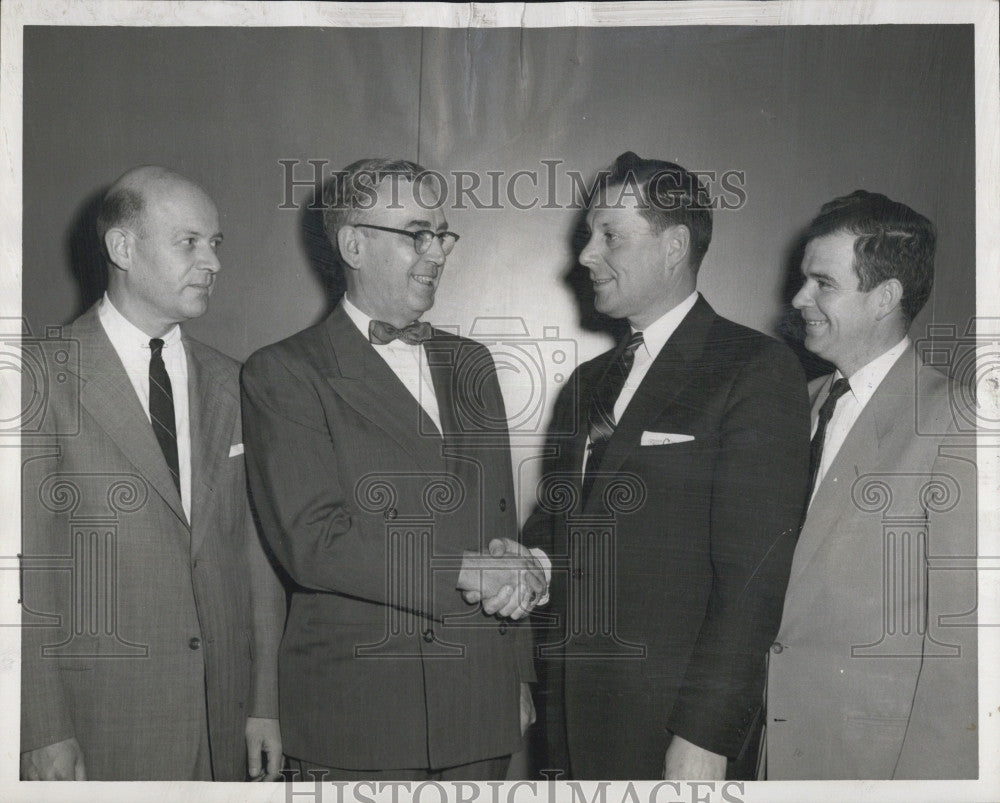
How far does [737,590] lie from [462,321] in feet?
2.75

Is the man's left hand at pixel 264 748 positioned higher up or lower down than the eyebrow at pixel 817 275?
lower down

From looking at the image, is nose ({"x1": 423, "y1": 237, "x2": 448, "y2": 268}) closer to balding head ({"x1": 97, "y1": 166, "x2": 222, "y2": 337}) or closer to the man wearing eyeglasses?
the man wearing eyeglasses

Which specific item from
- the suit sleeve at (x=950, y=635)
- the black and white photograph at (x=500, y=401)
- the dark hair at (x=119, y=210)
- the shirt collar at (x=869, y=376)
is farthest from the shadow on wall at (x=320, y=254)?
the suit sleeve at (x=950, y=635)

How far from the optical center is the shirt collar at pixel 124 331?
196 centimetres

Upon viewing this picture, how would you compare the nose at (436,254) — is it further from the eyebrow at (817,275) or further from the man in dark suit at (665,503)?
the eyebrow at (817,275)

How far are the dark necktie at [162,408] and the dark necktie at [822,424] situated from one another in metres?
1.39

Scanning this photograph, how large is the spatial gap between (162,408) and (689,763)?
1.38 m

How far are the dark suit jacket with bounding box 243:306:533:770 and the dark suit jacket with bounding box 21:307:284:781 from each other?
0.08 metres

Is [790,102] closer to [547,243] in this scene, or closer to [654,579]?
[547,243]

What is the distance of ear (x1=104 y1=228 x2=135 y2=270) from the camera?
6.39 feet

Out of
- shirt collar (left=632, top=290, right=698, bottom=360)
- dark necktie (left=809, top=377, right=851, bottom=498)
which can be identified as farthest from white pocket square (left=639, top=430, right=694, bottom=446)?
dark necktie (left=809, top=377, right=851, bottom=498)

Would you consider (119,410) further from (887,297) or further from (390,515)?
(887,297)

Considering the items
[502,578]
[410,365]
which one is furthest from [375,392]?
[502,578]

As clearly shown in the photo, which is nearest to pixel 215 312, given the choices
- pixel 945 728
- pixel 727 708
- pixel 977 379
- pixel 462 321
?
pixel 462 321
